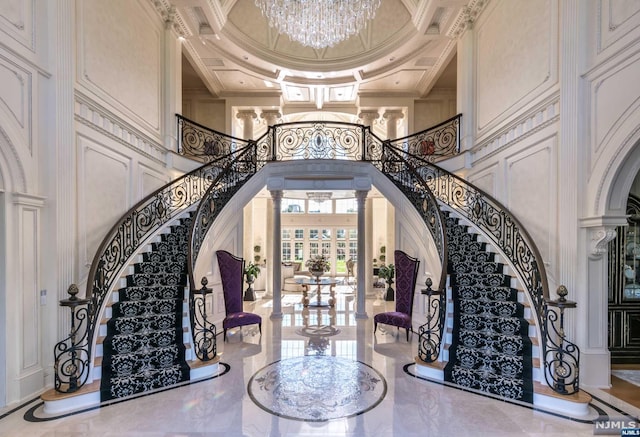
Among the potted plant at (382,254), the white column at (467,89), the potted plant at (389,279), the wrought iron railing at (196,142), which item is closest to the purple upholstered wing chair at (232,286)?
the wrought iron railing at (196,142)

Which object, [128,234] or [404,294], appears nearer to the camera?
[128,234]

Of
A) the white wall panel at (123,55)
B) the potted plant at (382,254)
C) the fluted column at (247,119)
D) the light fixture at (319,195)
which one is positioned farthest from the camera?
the potted plant at (382,254)

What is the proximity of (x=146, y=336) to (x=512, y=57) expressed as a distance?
6.98 m

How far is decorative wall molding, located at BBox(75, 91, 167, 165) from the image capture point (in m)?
4.40

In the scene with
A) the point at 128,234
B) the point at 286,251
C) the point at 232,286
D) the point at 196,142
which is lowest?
the point at 286,251

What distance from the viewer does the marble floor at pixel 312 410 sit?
9.98 feet

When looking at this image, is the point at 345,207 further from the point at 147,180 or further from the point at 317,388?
the point at 317,388

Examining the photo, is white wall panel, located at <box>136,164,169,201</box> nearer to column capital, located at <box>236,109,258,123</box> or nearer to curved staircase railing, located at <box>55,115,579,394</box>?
curved staircase railing, located at <box>55,115,579,394</box>

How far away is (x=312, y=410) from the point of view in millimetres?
3424

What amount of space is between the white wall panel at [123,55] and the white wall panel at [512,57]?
252 inches

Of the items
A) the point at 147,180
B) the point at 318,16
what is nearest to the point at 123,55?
the point at 147,180

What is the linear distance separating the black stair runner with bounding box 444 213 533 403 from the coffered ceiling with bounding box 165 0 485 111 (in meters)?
5.42

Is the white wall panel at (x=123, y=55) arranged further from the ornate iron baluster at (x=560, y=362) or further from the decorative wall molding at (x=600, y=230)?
the decorative wall molding at (x=600, y=230)

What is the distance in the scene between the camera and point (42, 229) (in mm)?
3811
